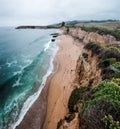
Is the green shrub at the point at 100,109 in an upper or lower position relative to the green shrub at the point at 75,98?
upper

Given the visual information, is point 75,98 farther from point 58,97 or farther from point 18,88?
point 18,88

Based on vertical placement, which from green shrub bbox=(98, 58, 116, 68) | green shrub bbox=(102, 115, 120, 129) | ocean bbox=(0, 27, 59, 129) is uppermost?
green shrub bbox=(102, 115, 120, 129)

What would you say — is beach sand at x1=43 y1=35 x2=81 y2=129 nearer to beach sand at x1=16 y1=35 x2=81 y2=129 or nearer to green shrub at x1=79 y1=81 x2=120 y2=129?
beach sand at x1=16 y1=35 x2=81 y2=129

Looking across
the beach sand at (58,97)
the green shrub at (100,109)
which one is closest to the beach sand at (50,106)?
the beach sand at (58,97)

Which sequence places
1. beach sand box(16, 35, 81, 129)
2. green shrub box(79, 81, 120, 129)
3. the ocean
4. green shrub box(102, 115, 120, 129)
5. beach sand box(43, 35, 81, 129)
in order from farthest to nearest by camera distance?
the ocean
beach sand box(43, 35, 81, 129)
beach sand box(16, 35, 81, 129)
green shrub box(79, 81, 120, 129)
green shrub box(102, 115, 120, 129)

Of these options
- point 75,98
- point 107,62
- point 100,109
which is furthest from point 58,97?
point 100,109

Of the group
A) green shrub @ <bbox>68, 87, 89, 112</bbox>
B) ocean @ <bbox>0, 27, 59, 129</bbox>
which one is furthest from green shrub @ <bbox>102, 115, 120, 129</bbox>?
ocean @ <bbox>0, 27, 59, 129</bbox>

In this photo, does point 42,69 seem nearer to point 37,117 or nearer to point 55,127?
point 37,117

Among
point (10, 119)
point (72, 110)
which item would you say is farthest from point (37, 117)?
point (72, 110)

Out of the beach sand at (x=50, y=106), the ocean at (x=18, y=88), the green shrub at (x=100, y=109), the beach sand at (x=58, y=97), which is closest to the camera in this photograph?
the green shrub at (x=100, y=109)

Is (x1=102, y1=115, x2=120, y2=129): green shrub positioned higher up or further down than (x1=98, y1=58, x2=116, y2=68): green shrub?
higher up

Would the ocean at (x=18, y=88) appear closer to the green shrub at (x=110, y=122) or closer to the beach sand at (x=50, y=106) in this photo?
the beach sand at (x=50, y=106)

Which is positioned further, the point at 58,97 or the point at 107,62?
the point at 58,97
